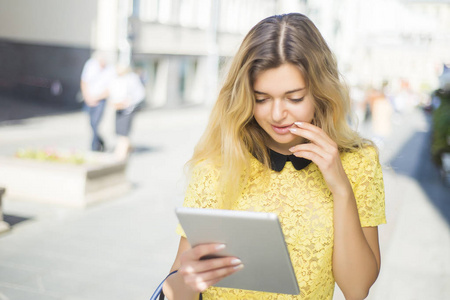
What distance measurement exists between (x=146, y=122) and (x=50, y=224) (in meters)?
12.0

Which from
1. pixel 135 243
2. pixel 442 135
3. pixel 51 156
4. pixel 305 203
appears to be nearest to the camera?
pixel 305 203

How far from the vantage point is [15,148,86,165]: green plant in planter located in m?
7.49

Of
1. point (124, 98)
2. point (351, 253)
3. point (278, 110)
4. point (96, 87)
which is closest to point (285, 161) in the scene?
point (278, 110)

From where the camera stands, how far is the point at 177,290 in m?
1.76

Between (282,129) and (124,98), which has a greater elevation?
(282,129)

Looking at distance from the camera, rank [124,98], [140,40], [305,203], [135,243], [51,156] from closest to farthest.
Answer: [305,203], [135,243], [51,156], [124,98], [140,40]

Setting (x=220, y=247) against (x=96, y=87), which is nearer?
(x=220, y=247)

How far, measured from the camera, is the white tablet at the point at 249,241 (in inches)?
55.6

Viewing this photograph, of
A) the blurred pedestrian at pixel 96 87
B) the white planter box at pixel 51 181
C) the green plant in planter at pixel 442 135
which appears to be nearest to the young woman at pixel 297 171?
the white planter box at pixel 51 181

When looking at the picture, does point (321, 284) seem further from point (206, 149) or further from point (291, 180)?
point (206, 149)

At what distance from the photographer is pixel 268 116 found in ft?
5.89

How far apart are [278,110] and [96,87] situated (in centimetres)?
868

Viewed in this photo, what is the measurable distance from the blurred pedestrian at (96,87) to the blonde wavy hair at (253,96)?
8.29 metres

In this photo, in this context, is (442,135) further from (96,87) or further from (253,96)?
(253,96)
